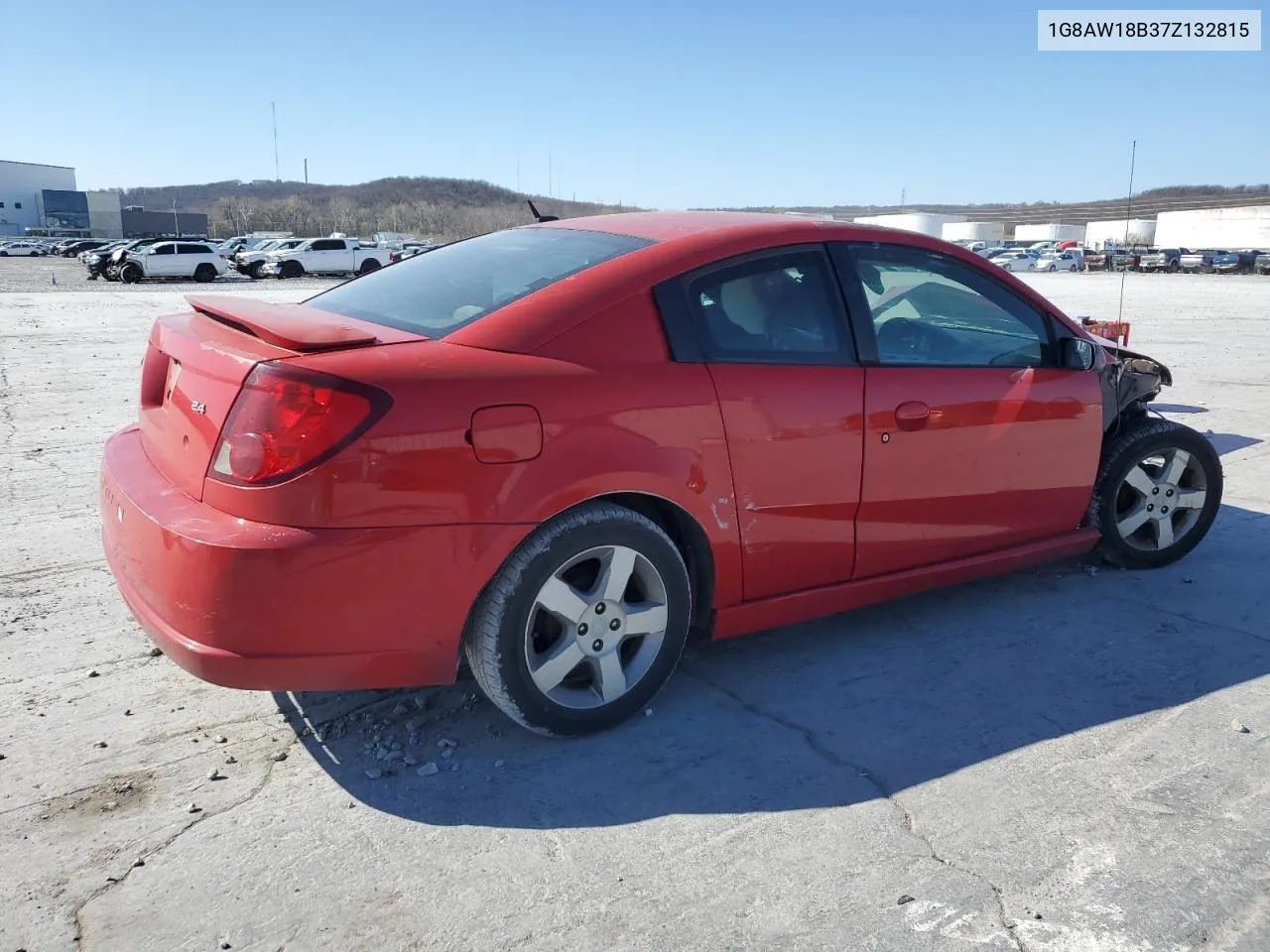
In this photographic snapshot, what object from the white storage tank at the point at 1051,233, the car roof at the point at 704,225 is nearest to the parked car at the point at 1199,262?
the white storage tank at the point at 1051,233

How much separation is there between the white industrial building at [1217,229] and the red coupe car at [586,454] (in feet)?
288

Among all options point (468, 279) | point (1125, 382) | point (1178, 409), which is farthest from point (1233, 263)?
point (468, 279)

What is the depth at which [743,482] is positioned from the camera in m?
3.38

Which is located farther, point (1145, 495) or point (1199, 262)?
point (1199, 262)

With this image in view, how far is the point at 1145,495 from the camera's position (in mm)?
4750

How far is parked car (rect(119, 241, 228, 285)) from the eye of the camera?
1442 inches

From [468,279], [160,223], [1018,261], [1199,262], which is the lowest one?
[468,279]

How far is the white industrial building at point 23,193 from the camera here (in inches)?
4953

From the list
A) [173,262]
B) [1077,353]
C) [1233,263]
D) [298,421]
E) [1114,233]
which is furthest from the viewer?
[1114,233]

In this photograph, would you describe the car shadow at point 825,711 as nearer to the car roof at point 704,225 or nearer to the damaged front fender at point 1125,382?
the damaged front fender at point 1125,382

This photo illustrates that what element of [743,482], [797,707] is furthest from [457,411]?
[797,707]

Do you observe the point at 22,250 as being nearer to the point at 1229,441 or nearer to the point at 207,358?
the point at 1229,441

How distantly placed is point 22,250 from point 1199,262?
74.8m

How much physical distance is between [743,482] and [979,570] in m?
1.35
